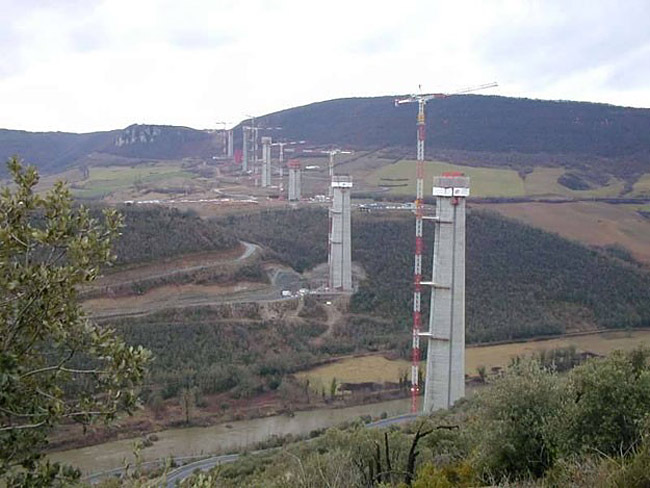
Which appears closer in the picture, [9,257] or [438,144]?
[9,257]

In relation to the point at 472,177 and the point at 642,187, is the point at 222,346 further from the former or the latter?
the point at 642,187

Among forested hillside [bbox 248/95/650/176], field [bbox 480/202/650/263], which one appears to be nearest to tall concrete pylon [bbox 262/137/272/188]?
forested hillside [bbox 248/95/650/176]

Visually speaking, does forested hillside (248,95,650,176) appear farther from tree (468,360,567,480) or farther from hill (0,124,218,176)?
tree (468,360,567,480)

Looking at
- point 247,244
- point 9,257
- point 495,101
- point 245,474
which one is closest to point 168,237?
point 247,244

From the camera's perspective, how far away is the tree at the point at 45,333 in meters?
5.60

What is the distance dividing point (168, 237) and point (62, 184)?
47934mm

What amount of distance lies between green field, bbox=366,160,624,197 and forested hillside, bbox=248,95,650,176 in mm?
8038

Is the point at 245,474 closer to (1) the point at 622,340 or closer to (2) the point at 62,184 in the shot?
(2) the point at 62,184

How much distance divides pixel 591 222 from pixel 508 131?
50.6 meters

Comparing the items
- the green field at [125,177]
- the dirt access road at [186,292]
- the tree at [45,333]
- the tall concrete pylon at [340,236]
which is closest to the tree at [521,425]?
the tree at [45,333]

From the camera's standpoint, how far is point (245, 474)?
870 inches

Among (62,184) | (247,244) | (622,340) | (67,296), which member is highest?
(62,184)

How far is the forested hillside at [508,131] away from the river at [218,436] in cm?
7053

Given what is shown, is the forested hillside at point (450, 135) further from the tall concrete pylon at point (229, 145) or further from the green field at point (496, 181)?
the green field at point (496, 181)
